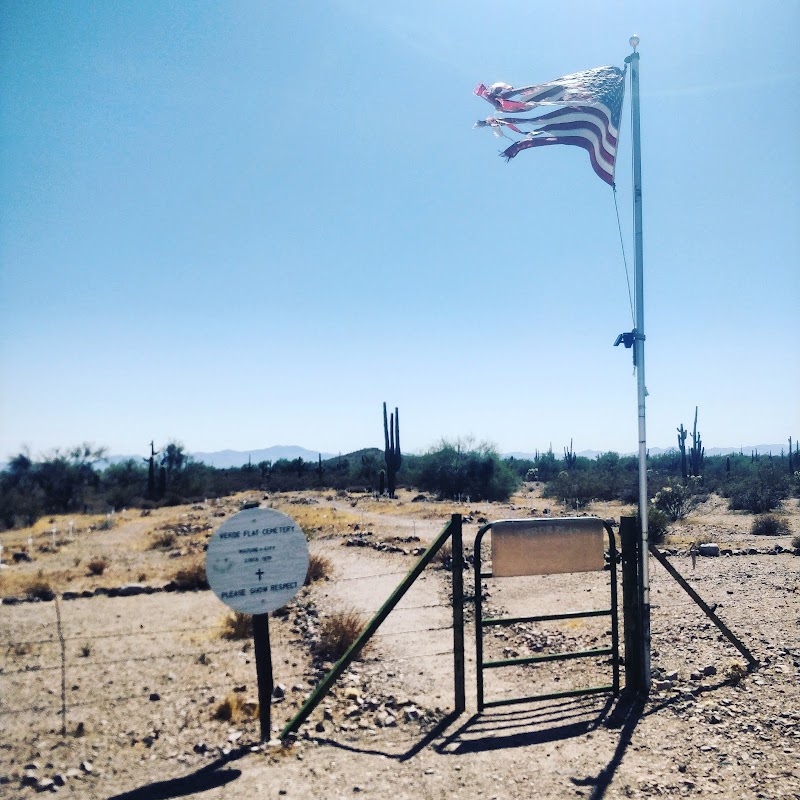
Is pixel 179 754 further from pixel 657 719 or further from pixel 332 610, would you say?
pixel 332 610

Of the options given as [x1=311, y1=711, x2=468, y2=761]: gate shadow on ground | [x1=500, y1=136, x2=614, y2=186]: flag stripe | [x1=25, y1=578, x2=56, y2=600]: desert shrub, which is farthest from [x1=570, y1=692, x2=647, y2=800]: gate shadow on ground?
[x1=25, y1=578, x2=56, y2=600]: desert shrub

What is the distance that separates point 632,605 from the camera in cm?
614

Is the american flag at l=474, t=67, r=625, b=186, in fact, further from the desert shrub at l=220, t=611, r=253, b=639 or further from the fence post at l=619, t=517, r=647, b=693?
the desert shrub at l=220, t=611, r=253, b=639

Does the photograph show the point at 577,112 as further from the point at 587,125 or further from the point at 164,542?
the point at 164,542

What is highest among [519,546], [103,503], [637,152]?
[637,152]

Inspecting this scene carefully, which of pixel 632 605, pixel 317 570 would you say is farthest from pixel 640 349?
pixel 317 570

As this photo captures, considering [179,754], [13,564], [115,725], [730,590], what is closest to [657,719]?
[179,754]

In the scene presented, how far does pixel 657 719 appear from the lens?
5523 mm

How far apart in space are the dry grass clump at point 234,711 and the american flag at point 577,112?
19.5 ft

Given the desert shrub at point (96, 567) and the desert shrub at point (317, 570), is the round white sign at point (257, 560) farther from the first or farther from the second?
the desert shrub at point (96, 567)

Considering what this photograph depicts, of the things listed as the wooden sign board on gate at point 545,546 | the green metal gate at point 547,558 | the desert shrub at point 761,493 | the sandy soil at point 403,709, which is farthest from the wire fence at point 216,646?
the desert shrub at point 761,493

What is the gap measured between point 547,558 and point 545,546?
0.11 meters

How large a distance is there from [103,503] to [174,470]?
13704 millimetres

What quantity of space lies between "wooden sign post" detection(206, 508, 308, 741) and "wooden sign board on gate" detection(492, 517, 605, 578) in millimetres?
1784
